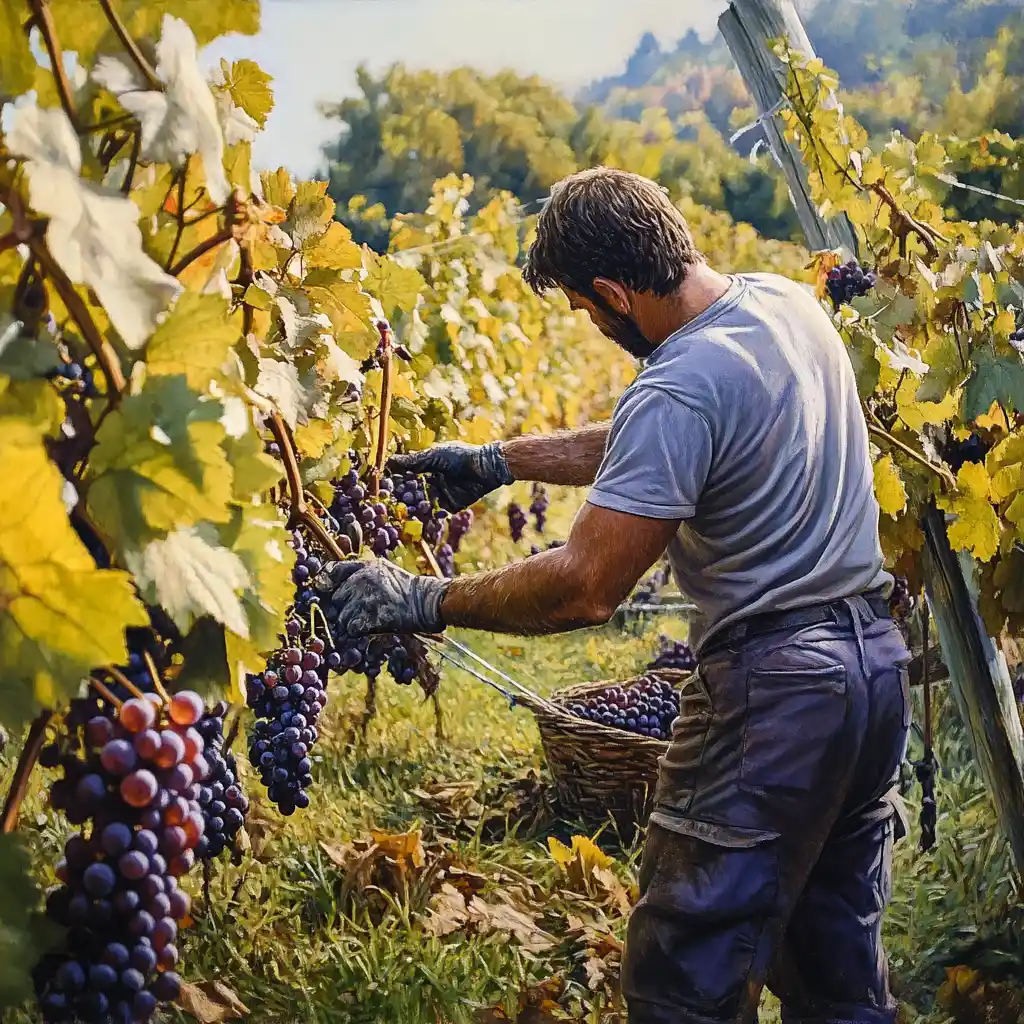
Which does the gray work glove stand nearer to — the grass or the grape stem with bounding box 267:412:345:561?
the grape stem with bounding box 267:412:345:561

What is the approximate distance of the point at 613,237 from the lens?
1.42 m

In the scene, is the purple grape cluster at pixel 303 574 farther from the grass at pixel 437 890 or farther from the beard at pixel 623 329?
the beard at pixel 623 329

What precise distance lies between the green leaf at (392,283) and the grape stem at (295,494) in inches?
21.9

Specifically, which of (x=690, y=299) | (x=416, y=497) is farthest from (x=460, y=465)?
(x=690, y=299)

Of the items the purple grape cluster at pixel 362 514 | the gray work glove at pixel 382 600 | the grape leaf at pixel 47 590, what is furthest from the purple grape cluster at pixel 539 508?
the grape leaf at pixel 47 590

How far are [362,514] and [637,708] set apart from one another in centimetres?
91

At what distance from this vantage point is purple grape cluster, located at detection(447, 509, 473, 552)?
269cm

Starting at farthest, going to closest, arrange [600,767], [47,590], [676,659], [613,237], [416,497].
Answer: [676,659], [600,767], [416,497], [613,237], [47,590]

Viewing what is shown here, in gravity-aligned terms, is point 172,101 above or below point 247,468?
above

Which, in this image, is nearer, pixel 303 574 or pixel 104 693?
pixel 104 693

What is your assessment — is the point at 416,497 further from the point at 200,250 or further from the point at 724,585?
the point at 200,250

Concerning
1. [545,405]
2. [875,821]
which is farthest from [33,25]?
[545,405]

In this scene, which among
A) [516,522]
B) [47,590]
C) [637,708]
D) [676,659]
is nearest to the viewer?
[47,590]

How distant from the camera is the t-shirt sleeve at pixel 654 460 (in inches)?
50.2
